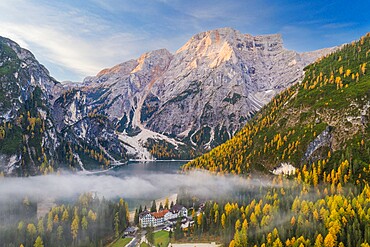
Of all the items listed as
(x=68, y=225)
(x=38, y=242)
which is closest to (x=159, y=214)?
(x=68, y=225)

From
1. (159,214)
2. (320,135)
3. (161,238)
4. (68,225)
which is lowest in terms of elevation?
(161,238)

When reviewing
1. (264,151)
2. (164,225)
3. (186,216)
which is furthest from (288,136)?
(164,225)

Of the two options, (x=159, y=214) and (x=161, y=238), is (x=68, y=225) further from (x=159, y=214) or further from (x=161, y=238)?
(x=159, y=214)

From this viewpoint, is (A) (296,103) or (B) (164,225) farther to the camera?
(A) (296,103)

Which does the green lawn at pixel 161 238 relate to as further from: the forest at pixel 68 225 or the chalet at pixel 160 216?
the forest at pixel 68 225

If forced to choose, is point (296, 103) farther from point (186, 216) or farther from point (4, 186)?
point (4, 186)

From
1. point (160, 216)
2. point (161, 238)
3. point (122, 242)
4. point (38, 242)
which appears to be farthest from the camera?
point (160, 216)

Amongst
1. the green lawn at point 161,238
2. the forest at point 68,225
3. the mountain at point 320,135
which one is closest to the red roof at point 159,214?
the green lawn at point 161,238
